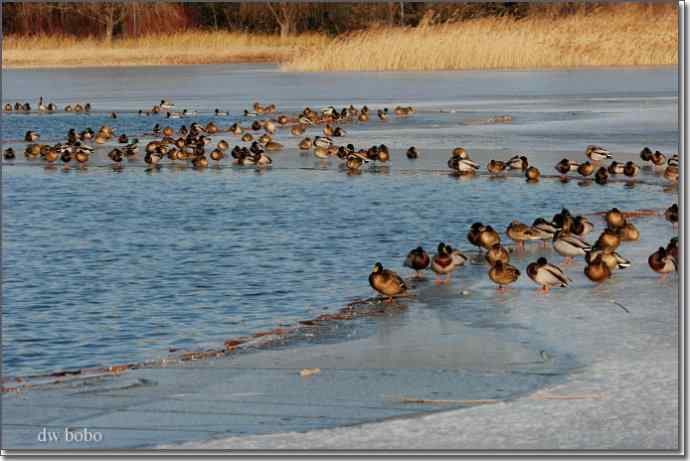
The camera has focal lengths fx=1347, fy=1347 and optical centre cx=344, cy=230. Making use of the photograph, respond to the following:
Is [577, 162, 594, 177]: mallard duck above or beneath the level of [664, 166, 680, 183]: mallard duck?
beneath

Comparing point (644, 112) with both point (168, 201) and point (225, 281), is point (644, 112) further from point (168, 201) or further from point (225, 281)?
point (225, 281)

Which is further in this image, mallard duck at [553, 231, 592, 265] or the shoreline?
the shoreline

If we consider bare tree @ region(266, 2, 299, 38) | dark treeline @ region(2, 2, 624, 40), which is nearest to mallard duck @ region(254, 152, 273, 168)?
dark treeline @ region(2, 2, 624, 40)

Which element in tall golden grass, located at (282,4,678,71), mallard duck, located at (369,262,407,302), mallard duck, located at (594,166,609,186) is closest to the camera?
mallard duck, located at (369,262,407,302)

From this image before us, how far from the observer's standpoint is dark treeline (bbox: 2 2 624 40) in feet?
175

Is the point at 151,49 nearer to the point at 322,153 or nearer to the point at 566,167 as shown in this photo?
the point at 322,153

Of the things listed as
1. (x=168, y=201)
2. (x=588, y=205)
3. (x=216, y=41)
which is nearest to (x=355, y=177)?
(x=168, y=201)

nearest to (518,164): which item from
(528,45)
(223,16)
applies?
(528,45)

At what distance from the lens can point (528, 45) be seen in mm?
38562

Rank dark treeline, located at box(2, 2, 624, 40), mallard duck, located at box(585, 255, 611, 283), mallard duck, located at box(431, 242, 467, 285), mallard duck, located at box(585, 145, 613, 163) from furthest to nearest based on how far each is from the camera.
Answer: dark treeline, located at box(2, 2, 624, 40) → mallard duck, located at box(585, 145, 613, 163) → mallard duck, located at box(431, 242, 467, 285) → mallard duck, located at box(585, 255, 611, 283)

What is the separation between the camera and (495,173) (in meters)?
17.6

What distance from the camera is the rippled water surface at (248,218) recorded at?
30.3 ft

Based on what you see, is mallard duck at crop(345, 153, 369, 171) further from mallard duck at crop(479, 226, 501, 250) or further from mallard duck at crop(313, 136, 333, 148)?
mallard duck at crop(479, 226, 501, 250)

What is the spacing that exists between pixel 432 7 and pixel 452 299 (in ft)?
157
